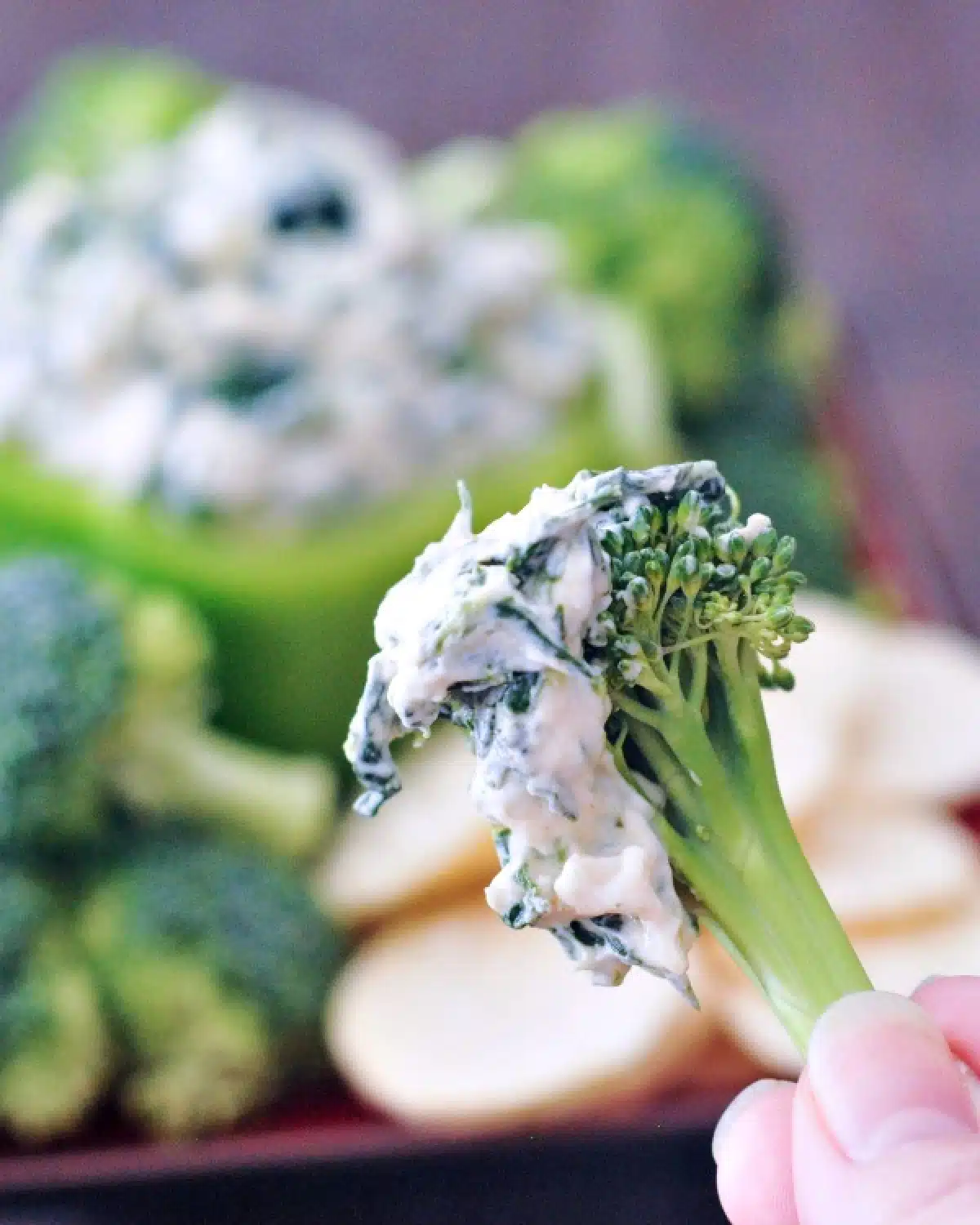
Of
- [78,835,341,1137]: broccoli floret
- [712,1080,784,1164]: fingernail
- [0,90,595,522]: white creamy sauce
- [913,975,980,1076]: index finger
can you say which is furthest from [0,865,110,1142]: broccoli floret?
[913,975,980,1076]: index finger

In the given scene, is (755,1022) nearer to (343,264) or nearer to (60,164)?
(343,264)

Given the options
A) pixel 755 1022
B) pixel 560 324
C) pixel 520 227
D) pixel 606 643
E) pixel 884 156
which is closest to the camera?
pixel 606 643

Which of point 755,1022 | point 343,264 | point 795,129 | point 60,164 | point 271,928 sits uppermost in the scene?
point 795,129

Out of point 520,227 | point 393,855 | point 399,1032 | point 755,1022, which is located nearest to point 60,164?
point 520,227

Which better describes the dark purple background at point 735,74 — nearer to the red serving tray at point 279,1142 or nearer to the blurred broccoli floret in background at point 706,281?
the blurred broccoli floret in background at point 706,281

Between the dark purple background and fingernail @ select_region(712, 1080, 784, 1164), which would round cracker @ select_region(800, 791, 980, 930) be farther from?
the dark purple background
